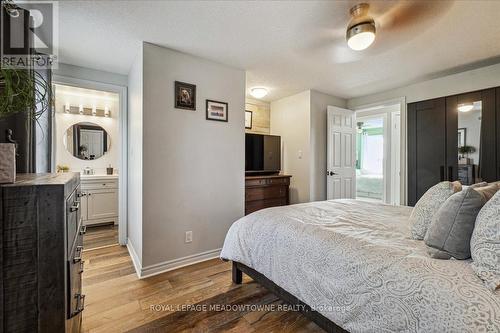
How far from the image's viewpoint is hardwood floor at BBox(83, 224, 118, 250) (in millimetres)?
3195

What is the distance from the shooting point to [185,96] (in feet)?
8.34

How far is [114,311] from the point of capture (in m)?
1.74

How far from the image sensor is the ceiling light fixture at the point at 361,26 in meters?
1.70

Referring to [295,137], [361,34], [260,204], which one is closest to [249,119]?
[295,137]

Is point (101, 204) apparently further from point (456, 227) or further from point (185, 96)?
point (456, 227)

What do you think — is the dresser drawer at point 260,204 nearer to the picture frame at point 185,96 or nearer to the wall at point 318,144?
the wall at point 318,144

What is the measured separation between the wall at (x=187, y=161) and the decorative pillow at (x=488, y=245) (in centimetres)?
230

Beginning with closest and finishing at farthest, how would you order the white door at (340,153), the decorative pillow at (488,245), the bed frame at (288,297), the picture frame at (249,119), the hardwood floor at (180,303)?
the decorative pillow at (488,245)
the bed frame at (288,297)
the hardwood floor at (180,303)
the white door at (340,153)
the picture frame at (249,119)

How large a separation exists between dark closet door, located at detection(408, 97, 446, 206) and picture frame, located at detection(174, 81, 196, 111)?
324 cm

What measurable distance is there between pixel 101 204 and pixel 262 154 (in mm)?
2988

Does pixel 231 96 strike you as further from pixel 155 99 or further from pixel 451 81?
pixel 451 81

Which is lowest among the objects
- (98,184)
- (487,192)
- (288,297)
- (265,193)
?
(288,297)

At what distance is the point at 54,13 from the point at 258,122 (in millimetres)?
3119

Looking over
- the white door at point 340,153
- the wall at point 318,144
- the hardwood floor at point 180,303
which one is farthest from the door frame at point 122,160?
the white door at point 340,153
